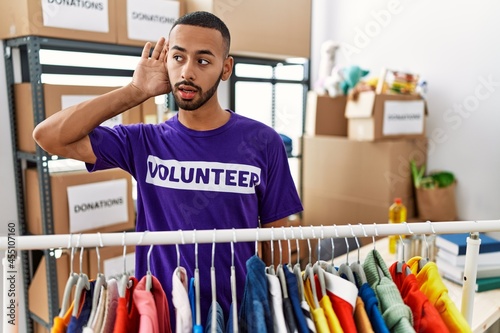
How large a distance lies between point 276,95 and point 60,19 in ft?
5.97

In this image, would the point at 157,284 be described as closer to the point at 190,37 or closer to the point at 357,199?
the point at 190,37

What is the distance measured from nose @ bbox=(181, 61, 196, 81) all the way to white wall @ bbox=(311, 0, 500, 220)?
210 centimetres

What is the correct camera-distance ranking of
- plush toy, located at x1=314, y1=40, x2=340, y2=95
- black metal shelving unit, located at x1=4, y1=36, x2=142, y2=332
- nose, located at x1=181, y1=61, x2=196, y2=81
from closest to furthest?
nose, located at x1=181, y1=61, x2=196, y2=81 < black metal shelving unit, located at x1=4, y1=36, x2=142, y2=332 < plush toy, located at x1=314, y1=40, x2=340, y2=95

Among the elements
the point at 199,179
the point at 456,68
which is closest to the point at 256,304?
the point at 199,179

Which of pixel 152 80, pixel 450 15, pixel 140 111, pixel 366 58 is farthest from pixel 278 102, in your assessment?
pixel 152 80

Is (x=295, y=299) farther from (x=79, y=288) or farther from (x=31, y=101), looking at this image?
(x=31, y=101)

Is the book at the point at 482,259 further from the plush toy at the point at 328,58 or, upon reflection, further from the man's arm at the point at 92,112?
the plush toy at the point at 328,58

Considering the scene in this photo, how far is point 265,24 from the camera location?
2.34 metres

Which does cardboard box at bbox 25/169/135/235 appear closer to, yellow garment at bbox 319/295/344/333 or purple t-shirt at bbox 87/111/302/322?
purple t-shirt at bbox 87/111/302/322

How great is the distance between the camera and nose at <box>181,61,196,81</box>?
3.30 ft

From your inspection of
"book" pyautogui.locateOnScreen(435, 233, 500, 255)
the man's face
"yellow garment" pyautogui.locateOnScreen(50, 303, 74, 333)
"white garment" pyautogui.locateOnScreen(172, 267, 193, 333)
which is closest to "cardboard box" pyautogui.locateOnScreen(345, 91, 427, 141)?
"book" pyautogui.locateOnScreen(435, 233, 500, 255)

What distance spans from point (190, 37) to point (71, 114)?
0.34 meters

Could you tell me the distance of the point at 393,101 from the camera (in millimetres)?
2561

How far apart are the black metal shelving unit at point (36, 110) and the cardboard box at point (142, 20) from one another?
0.18 ft
